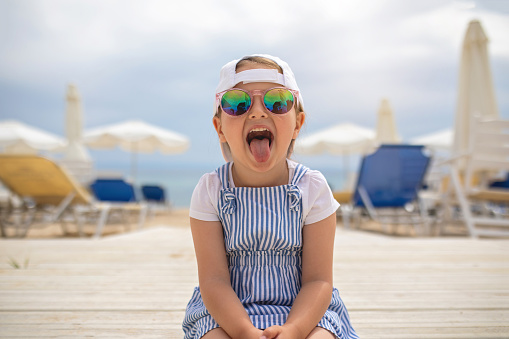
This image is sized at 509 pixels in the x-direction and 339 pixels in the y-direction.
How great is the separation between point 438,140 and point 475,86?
6.90 meters

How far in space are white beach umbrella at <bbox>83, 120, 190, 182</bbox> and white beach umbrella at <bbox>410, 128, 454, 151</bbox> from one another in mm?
8779

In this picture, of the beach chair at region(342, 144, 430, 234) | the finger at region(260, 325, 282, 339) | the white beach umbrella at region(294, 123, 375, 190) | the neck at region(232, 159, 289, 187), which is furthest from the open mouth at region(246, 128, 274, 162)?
the white beach umbrella at region(294, 123, 375, 190)

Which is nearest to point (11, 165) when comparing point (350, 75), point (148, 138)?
point (148, 138)

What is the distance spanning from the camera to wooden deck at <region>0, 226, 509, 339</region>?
1444 millimetres

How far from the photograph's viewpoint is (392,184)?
20.4 feet

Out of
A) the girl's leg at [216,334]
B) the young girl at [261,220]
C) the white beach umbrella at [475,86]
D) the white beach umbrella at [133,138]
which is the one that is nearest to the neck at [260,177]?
the young girl at [261,220]

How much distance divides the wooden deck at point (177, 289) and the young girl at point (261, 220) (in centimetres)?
43

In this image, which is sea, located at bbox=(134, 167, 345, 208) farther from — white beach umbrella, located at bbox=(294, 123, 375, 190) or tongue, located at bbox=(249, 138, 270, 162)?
white beach umbrella, located at bbox=(294, 123, 375, 190)

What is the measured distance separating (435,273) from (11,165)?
244 inches

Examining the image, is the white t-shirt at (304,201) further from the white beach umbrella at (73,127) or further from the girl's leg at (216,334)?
the white beach umbrella at (73,127)

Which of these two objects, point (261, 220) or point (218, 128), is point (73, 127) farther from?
point (261, 220)

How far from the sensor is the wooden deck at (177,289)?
144cm

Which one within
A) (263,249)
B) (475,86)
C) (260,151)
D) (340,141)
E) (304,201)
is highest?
(475,86)

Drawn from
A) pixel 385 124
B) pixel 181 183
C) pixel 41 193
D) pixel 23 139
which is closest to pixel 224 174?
pixel 41 193
